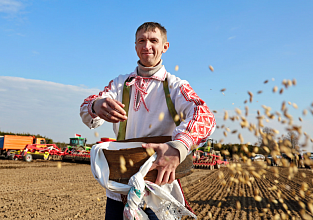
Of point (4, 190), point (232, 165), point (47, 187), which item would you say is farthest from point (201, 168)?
point (232, 165)

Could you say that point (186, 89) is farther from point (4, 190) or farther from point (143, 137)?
point (4, 190)

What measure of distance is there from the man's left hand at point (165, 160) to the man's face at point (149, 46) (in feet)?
2.07

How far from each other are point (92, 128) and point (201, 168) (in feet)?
53.8

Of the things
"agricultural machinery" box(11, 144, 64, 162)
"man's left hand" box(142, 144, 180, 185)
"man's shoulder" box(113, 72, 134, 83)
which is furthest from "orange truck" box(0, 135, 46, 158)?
"man's left hand" box(142, 144, 180, 185)

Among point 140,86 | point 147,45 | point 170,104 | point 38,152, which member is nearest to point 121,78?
point 140,86

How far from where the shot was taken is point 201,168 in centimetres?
1702

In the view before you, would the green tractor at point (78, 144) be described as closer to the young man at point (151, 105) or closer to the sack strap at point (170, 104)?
the young man at point (151, 105)

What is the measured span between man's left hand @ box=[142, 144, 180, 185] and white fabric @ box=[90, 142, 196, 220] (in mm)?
27

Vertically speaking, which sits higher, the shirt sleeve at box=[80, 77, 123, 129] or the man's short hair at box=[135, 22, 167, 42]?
the man's short hair at box=[135, 22, 167, 42]

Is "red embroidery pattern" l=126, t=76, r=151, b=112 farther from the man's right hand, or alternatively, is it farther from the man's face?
the man's right hand

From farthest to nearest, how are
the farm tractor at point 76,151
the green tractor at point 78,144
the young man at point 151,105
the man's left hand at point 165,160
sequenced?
the green tractor at point 78,144 < the farm tractor at point 76,151 < the young man at point 151,105 < the man's left hand at point 165,160

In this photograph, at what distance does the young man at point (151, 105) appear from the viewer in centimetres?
118

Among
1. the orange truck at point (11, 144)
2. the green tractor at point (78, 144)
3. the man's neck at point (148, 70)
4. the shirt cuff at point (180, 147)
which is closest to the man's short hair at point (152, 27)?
the man's neck at point (148, 70)

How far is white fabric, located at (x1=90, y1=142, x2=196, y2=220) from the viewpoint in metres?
1.08
